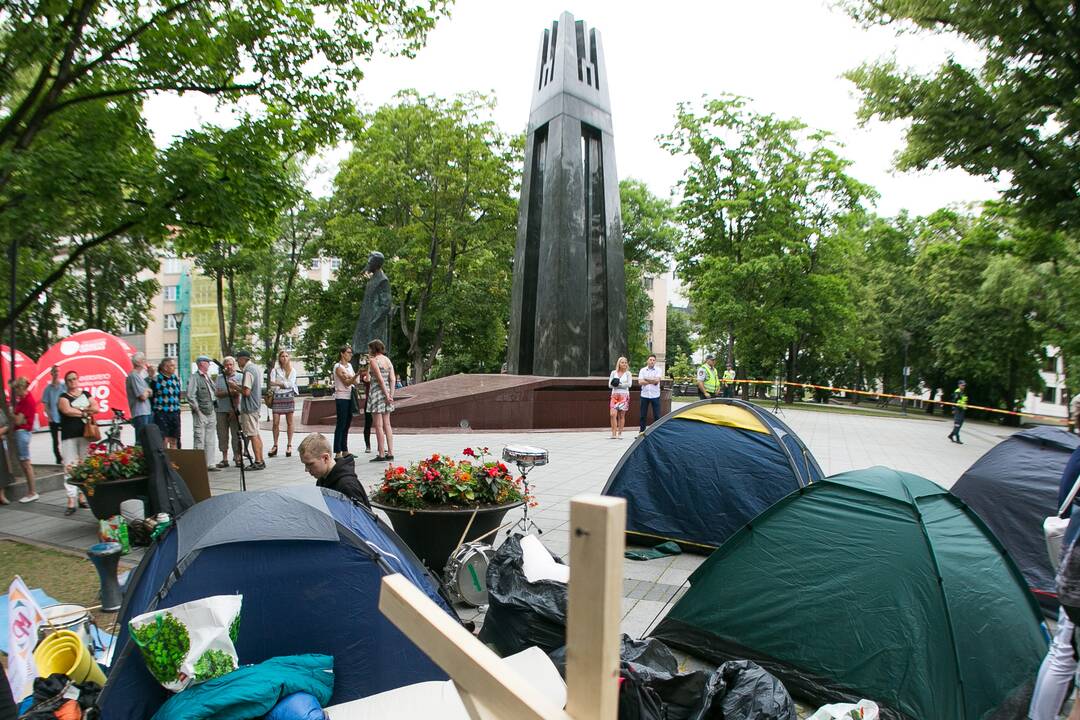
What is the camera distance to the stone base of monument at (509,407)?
59.3 ft

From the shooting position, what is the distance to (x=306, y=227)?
31703 millimetres

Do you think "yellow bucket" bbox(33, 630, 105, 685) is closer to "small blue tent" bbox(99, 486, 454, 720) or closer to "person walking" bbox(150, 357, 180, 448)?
"small blue tent" bbox(99, 486, 454, 720)

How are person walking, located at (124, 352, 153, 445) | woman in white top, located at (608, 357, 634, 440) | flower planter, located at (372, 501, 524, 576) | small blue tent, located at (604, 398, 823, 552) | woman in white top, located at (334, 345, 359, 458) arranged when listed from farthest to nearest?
1. woman in white top, located at (608, 357, 634, 440)
2. woman in white top, located at (334, 345, 359, 458)
3. person walking, located at (124, 352, 153, 445)
4. small blue tent, located at (604, 398, 823, 552)
5. flower planter, located at (372, 501, 524, 576)

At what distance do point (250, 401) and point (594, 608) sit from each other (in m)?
11.2

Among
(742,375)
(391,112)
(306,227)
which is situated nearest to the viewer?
(391,112)

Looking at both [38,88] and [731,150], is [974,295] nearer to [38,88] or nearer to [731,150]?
[731,150]

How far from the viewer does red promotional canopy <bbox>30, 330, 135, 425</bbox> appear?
17.5 meters

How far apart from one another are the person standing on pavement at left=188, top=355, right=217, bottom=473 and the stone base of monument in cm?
666

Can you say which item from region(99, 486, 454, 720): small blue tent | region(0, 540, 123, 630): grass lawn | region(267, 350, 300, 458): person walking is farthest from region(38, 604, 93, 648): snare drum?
region(267, 350, 300, 458): person walking

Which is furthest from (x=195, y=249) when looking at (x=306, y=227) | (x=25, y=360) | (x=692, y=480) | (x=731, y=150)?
(x=731, y=150)

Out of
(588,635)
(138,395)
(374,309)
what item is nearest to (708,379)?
(374,309)

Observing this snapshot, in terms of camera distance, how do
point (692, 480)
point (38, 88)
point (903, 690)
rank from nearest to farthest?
point (903, 690)
point (692, 480)
point (38, 88)

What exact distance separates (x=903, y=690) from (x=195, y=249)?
1045 cm

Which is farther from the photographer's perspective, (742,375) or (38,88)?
(742,375)
